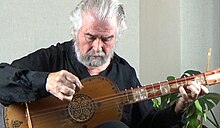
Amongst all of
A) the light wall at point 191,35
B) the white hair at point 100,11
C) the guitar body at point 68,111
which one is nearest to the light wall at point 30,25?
the light wall at point 191,35

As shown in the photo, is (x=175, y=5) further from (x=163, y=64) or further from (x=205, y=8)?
(x=163, y=64)

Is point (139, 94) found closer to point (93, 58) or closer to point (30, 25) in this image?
point (93, 58)

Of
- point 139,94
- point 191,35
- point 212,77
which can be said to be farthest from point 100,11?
point 191,35

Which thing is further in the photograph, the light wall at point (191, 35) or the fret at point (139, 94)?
the light wall at point (191, 35)

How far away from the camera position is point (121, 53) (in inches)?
94.0

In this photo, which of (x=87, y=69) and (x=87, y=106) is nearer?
(x=87, y=106)

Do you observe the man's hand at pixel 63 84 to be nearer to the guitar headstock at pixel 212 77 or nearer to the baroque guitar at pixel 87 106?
the baroque guitar at pixel 87 106

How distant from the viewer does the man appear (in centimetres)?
128

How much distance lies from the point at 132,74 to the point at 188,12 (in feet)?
2.68

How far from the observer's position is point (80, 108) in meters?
1.33

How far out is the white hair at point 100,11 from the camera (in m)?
1.41

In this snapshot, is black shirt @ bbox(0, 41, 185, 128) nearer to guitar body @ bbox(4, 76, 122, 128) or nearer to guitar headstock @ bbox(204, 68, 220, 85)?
guitar body @ bbox(4, 76, 122, 128)

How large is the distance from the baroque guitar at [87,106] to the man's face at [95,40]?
0.08 metres

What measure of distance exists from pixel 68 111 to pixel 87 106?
0.20 ft
